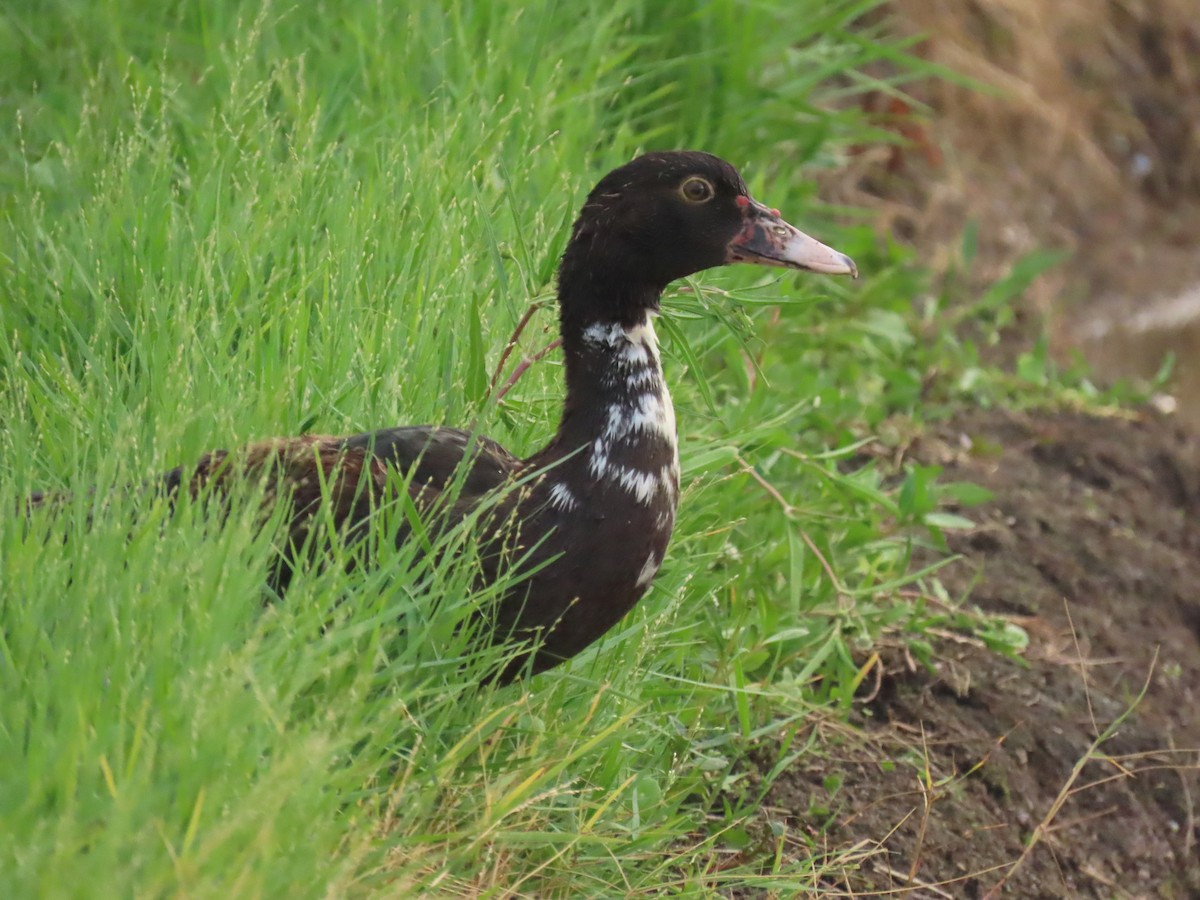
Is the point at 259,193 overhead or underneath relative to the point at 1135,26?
overhead

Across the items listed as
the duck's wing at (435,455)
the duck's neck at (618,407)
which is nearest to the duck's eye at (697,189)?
the duck's neck at (618,407)

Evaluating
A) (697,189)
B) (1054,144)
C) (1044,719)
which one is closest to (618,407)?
(697,189)

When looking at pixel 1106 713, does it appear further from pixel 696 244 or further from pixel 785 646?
pixel 696 244

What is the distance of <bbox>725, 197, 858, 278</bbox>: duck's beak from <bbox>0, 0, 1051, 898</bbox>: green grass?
163mm

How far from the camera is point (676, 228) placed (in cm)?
302

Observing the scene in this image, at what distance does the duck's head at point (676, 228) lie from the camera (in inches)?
117

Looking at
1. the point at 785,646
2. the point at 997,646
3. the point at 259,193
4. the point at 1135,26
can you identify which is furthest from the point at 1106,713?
the point at 1135,26

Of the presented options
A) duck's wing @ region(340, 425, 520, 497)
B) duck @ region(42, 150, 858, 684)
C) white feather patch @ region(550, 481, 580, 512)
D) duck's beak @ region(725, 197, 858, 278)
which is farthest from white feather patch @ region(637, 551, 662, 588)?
duck's beak @ region(725, 197, 858, 278)

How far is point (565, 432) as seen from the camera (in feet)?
9.57

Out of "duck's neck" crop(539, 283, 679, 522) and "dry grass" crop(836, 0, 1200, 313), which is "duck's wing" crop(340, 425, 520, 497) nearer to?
"duck's neck" crop(539, 283, 679, 522)

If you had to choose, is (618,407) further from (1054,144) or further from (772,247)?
(1054,144)

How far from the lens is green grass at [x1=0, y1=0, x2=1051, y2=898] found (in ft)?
7.21

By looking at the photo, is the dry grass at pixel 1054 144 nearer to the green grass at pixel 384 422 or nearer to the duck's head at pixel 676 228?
the green grass at pixel 384 422

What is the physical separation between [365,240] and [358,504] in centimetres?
97
